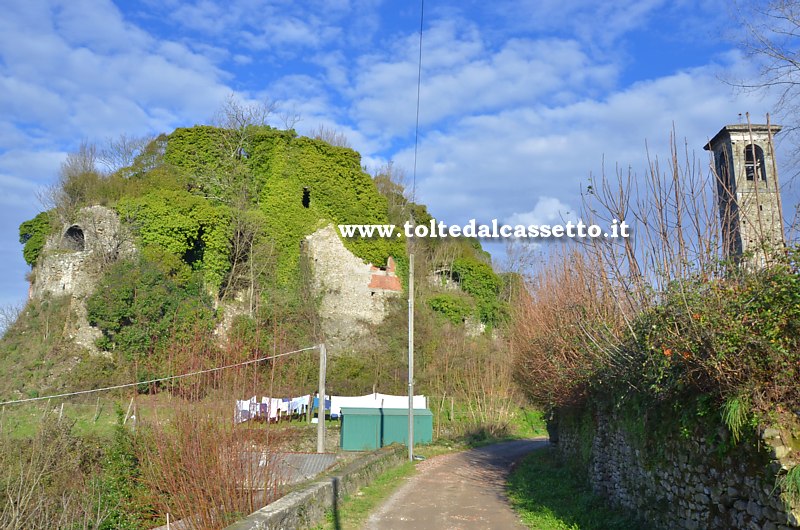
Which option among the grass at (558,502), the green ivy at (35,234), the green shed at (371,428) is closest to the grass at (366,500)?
the grass at (558,502)

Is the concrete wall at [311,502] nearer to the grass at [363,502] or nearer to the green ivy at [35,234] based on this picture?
the grass at [363,502]

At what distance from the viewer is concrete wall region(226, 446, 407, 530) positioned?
7.02 meters

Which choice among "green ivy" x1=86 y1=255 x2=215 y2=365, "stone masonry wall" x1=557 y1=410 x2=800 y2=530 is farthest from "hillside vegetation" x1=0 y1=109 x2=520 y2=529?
"stone masonry wall" x1=557 y1=410 x2=800 y2=530

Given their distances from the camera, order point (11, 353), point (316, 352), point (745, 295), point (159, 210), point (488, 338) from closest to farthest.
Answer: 1. point (745, 295)
2. point (11, 353)
3. point (159, 210)
4. point (316, 352)
5. point (488, 338)

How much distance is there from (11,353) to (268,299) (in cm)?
1051

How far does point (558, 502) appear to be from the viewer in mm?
11266

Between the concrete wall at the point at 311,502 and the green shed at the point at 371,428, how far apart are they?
797cm

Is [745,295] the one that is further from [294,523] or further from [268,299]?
[268,299]

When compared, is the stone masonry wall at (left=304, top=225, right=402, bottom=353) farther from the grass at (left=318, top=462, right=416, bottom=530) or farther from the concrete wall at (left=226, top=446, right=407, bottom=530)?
the concrete wall at (left=226, top=446, right=407, bottom=530)

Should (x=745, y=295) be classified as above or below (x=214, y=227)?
below

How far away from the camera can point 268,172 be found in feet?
107

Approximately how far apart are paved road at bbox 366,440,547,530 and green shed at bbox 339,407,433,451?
3.39 m

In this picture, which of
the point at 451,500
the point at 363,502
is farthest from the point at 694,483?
the point at 451,500

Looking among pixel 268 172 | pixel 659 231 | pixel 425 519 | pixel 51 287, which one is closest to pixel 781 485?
pixel 659 231
